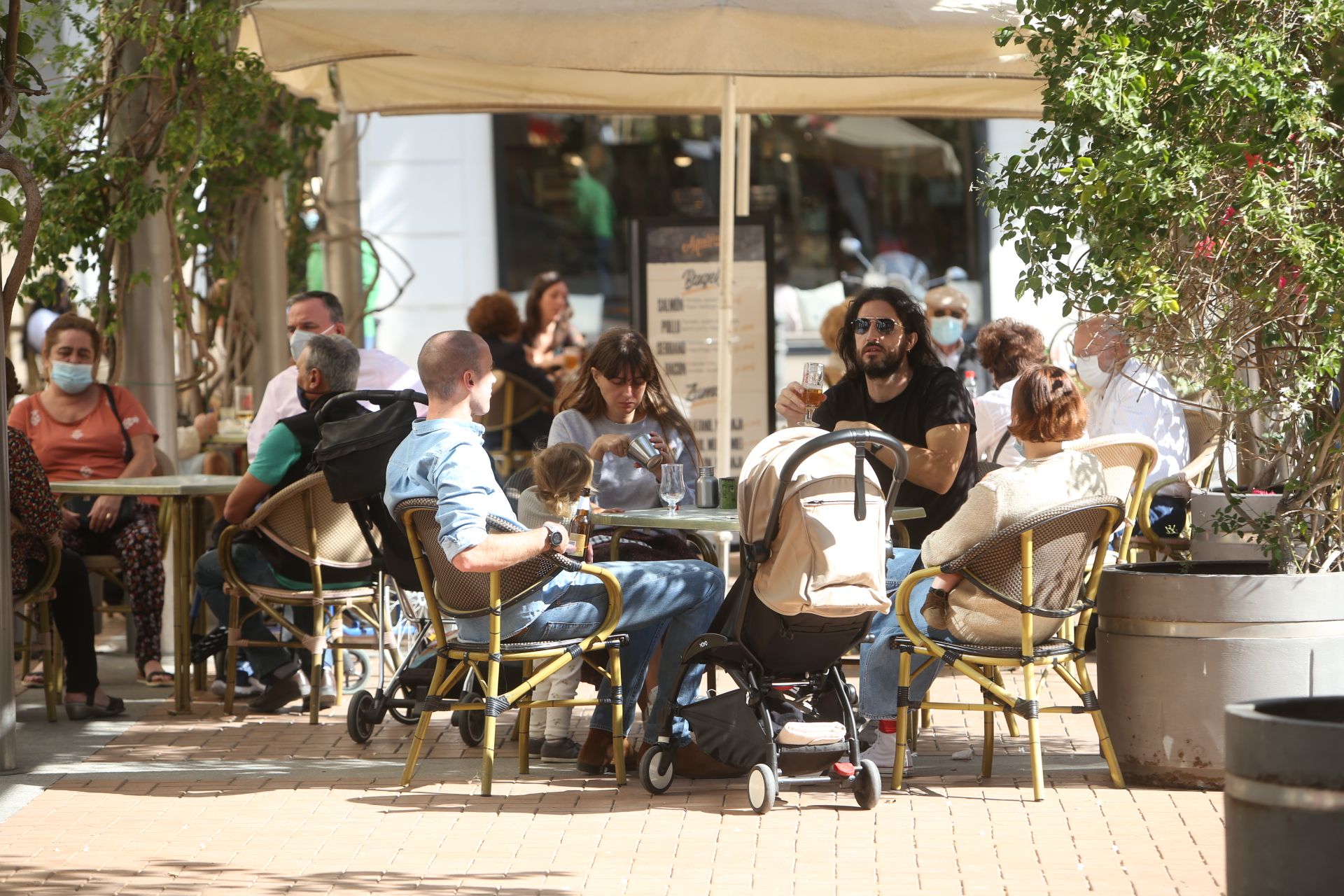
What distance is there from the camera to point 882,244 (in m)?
16.5

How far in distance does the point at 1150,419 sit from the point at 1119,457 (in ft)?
4.25

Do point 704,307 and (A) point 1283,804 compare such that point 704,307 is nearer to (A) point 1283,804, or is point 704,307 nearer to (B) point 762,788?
(B) point 762,788

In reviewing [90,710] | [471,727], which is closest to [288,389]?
[90,710]

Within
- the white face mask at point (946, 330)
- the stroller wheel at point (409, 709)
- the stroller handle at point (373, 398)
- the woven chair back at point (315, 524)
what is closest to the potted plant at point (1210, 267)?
the stroller handle at point (373, 398)

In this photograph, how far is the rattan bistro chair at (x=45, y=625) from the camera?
6.79m

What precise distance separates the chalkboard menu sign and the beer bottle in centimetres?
395

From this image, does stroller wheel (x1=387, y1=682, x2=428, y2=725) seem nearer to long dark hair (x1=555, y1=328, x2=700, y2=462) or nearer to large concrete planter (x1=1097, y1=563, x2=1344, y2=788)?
long dark hair (x1=555, y1=328, x2=700, y2=462)

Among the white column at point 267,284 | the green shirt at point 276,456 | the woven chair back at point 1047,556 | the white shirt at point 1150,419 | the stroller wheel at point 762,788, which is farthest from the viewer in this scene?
the white column at point 267,284

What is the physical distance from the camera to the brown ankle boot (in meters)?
5.87

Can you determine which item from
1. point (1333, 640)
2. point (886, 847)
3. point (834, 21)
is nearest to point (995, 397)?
point (834, 21)

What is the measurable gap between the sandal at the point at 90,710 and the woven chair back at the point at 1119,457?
3756 millimetres

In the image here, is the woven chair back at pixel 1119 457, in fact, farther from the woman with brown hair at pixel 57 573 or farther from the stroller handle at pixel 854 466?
the woman with brown hair at pixel 57 573

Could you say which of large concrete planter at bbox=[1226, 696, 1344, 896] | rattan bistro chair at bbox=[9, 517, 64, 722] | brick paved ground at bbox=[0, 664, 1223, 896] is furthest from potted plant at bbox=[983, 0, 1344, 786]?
rattan bistro chair at bbox=[9, 517, 64, 722]

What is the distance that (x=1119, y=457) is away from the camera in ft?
21.5
